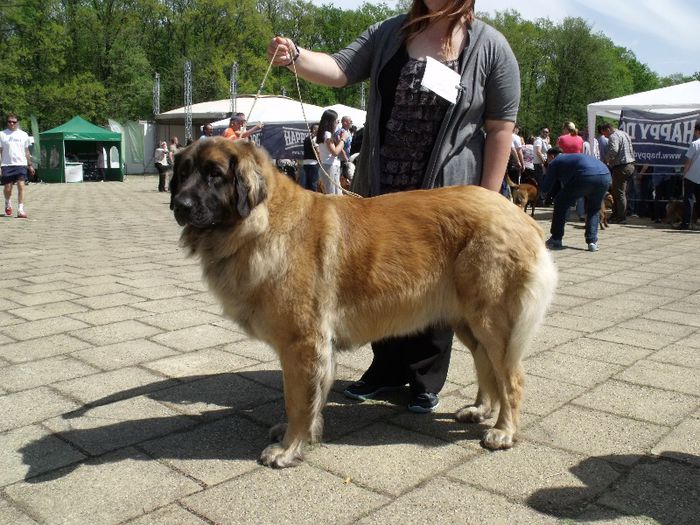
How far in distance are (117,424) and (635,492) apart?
2.65 meters

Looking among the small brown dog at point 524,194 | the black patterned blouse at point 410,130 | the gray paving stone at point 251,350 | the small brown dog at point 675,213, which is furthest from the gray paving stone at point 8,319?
the small brown dog at point 675,213

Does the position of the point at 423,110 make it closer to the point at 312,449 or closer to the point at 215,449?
the point at 312,449

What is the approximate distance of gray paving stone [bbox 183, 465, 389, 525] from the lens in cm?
251

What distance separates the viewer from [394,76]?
142 inches

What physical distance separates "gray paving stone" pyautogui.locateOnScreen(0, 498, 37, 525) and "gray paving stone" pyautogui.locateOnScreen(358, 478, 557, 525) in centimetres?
134

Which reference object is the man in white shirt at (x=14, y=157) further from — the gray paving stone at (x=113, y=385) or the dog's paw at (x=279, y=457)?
the dog's paw at (x=279, y=457)

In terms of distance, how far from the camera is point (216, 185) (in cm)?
286

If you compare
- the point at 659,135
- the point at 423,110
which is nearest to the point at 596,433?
the point at 423,110

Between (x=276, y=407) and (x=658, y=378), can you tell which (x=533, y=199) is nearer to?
(x=658, y=378)

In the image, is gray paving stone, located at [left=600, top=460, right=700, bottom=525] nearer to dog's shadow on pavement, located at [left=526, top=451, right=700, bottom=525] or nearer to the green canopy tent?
dog's shadow on pavement, located at [left=526, top=451, right=700, bottom=525]

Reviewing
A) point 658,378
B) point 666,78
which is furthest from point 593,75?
point 658,378

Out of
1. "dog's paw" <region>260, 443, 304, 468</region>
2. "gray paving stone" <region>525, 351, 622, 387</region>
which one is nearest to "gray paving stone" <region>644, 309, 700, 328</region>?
"gray paving stone" <region>525, 351, 622, 387</region>

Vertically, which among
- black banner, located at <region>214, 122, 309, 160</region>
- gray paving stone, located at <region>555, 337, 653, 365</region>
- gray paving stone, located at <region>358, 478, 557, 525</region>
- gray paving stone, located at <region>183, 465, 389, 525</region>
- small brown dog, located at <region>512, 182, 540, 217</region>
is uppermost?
black banner, located at <region>214, 122, 309, 160</region>

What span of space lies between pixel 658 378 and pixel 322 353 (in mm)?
2551
